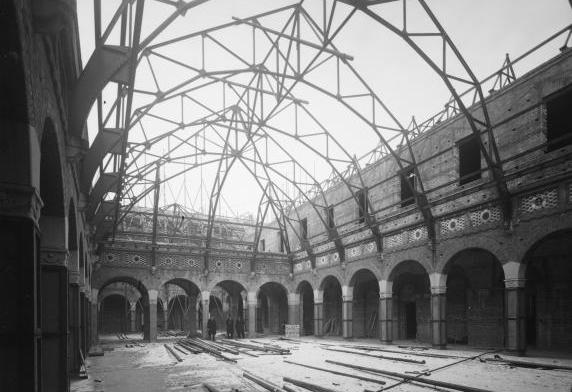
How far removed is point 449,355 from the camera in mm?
13578

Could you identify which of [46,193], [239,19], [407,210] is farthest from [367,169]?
[46,193]

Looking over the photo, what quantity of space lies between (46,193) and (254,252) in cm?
1994

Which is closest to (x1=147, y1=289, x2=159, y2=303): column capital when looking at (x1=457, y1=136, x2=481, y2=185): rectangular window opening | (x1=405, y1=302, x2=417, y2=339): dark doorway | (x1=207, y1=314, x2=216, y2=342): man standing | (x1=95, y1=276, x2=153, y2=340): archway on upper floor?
(x1=207, y1=314, x2=216, y2=342): man standing

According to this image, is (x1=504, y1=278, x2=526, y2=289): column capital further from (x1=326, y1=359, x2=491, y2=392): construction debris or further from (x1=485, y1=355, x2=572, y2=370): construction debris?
(x1=326, y1=359, x2=491, y2=392): construction debris

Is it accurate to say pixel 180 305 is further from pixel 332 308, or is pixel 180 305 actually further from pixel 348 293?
pixel 348 293

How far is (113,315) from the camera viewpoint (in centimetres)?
3788

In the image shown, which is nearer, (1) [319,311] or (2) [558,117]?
(2) [558,117]

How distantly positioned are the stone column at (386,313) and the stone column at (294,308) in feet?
28.6

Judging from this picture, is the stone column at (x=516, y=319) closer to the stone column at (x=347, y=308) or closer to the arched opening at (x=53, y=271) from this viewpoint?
the stone column at (x=347, y=308)

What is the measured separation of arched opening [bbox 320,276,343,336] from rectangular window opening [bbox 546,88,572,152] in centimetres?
1427

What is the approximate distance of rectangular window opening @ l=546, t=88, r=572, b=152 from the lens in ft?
41.9

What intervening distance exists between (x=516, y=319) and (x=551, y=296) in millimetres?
2728

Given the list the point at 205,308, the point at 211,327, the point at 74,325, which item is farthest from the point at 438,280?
the point at 205,308

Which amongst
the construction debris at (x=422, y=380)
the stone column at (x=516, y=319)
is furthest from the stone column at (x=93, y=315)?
the stone column at (x=516, y=319)
